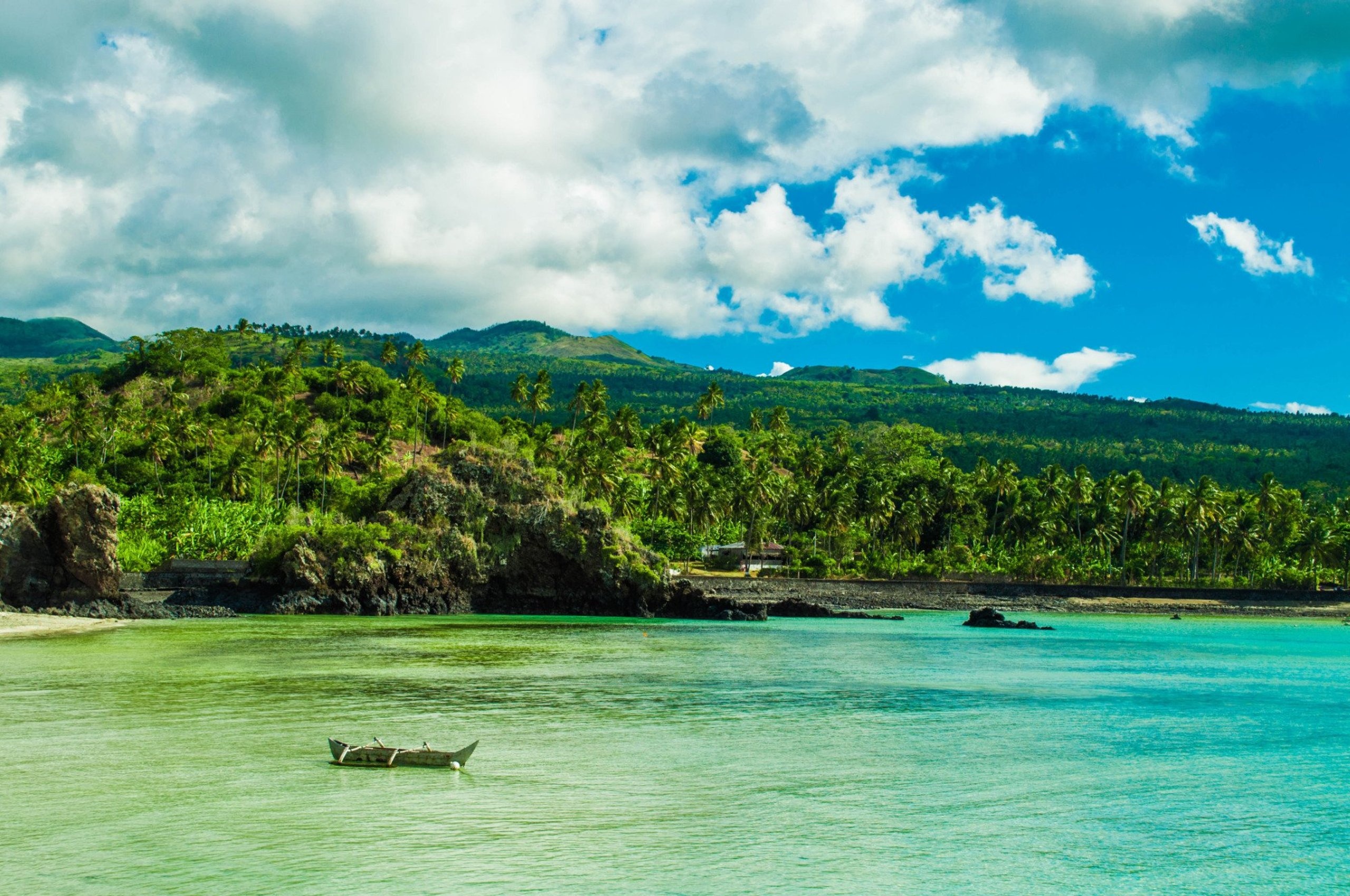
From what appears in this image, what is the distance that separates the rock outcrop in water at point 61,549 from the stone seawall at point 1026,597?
47.2 m

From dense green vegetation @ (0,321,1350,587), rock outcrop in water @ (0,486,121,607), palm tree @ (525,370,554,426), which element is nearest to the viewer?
rock outcrop in water @ (0,486,121,607)

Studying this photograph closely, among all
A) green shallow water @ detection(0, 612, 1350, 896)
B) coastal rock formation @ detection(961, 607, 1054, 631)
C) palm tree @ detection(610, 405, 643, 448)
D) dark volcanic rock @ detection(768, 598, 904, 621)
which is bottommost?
dark volcanic rock @ detection(768, 598, 904, 621)

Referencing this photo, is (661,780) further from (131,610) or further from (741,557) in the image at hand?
(741,557)

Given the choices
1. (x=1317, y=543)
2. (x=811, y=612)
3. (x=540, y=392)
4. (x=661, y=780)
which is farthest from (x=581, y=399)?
(x=661, y=780)

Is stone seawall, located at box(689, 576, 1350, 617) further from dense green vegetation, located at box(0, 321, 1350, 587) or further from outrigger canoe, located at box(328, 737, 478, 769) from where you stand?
outrigger canoe, located at box(328, 737, 478, 769)

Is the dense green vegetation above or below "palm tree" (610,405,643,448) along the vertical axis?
below

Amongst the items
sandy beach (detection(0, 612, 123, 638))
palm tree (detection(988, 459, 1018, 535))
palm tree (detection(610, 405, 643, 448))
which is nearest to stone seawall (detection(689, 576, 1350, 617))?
palm tree (detection(988, 459, 1018, 535))

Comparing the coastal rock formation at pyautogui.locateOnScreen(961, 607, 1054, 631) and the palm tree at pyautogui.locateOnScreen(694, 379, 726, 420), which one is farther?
the palm tree at pyautogui.locateOnScreen(694, 379, 726, 420)

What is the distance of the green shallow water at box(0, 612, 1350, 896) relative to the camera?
47.7 ft

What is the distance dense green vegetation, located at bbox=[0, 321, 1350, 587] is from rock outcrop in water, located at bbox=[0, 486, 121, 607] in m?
13.9

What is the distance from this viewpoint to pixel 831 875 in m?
14.4

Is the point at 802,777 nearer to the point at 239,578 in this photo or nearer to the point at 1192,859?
the point at 1192,859

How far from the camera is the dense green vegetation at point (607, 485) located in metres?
96.0

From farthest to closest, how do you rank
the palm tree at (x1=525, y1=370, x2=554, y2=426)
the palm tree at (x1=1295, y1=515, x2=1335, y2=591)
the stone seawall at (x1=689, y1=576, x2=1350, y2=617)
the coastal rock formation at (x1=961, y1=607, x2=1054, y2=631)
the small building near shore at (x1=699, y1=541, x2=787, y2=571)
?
the palm tree at (x1=525, y1=370, x2=554, y2=426) < the small building near shore at (x1=699, y1=541, x2=787, y2=571) < the palm tree at (x1=1295, y1=515, x2=1335, y2=591) < the stone seawall at (x1=689, y1=576, x2=1350, y2=617) < the coastal rock formation at (x1=961, y1=607, x2=1054, y2=631)
